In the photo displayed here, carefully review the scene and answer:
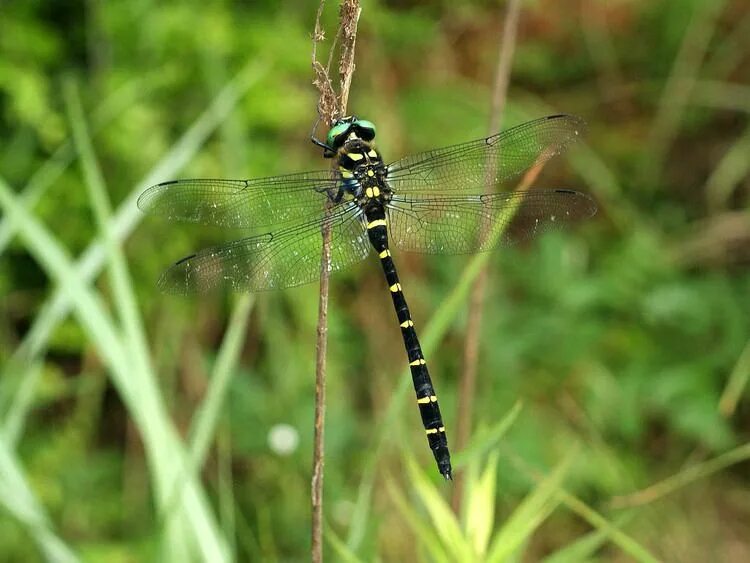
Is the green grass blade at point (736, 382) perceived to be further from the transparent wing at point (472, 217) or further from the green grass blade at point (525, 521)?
the green grass blade at point (525, 521)

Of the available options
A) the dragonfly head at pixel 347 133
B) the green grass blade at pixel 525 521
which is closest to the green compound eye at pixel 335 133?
the dragonfly head at pixel 347 133

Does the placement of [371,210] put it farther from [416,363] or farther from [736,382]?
[736,382]

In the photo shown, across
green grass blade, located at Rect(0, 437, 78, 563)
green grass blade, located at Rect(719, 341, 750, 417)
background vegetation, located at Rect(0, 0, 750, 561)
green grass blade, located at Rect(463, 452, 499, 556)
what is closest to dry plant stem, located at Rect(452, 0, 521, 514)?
green grass blade, located at Rect(463, 452, 499, 556)

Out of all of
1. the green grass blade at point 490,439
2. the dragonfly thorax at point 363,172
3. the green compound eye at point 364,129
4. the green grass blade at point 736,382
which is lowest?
the green grass blade at point 490,439

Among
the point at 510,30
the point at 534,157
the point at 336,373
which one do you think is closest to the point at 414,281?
the point at 336,373

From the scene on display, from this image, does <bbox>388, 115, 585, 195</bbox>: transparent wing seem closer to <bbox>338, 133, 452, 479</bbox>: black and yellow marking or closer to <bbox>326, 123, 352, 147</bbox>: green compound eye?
<bbox>338, 133, 452, 479</bbox>: black and yellow marking

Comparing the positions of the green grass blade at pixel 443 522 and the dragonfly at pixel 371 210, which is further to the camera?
the dragonfly at pixel 371 210

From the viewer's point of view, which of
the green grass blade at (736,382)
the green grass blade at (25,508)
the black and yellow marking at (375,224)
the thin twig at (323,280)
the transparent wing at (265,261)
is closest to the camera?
the thin twig at (323,280)
